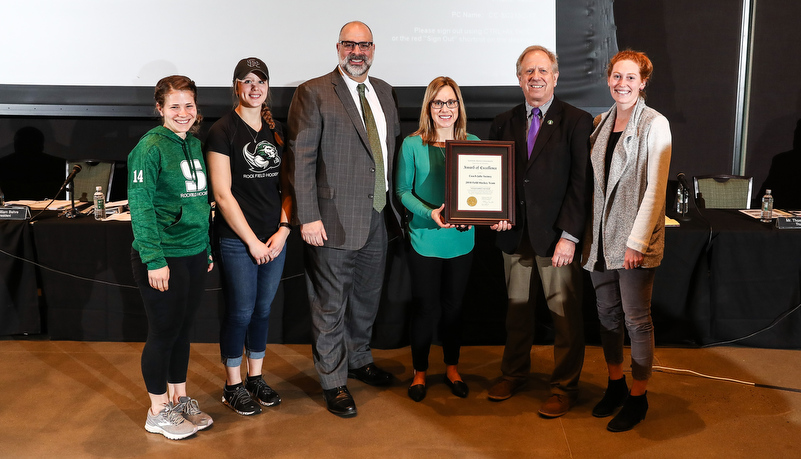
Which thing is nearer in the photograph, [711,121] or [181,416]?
[181,416]

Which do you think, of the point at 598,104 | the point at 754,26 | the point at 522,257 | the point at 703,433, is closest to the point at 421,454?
the point at 522,257

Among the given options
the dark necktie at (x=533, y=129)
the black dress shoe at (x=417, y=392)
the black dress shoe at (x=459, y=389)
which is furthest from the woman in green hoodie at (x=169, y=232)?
the dark necktie at (x=533, y=129)

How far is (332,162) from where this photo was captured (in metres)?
2.69

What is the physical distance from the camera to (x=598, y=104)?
4582 mm

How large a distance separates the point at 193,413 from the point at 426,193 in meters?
1.44

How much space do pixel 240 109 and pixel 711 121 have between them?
4.12m

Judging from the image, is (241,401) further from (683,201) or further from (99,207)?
(683,201)

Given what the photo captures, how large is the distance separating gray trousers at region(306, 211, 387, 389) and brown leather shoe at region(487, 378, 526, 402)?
0.72 m

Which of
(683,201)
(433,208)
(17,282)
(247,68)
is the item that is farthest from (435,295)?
(17,282)

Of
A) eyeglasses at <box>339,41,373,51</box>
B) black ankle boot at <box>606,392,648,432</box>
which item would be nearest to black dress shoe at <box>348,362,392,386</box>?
black ankle boot at <box>606,392,648,432</box>

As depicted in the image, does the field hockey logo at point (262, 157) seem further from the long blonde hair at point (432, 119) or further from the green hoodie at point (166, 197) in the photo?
the long blonde hair at point (432, 119)

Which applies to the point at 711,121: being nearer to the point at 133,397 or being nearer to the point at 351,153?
the point at 351,153

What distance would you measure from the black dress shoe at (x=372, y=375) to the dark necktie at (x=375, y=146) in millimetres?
907

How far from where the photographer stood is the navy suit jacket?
2.59 metres
